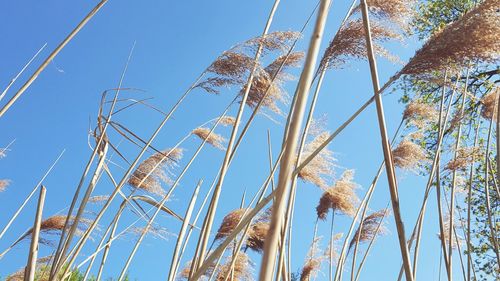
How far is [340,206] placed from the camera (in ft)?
13.4

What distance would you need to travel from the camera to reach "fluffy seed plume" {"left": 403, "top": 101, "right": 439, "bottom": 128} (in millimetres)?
3730

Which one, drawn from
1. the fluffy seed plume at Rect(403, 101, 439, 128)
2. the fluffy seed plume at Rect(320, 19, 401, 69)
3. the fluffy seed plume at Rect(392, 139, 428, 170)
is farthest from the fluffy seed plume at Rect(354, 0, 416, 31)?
the fluffy seed plume at Rect(392, 139, 428, 170)

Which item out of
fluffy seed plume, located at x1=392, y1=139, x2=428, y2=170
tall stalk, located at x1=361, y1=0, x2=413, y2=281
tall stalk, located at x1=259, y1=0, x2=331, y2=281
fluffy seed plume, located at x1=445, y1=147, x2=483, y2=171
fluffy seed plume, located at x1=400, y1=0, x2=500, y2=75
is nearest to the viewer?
tall stalk, located at x1=259, y1=0, x2=331, y2=281

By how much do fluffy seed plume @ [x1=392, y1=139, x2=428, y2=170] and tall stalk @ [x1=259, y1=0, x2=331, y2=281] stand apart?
3278 mm

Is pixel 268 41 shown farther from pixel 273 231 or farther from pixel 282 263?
pixel 273 231

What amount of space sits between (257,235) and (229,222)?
409 mm

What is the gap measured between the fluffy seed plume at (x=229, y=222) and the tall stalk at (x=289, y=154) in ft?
7.56

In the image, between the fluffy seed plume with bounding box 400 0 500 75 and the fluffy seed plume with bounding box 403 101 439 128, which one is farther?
the fluffy seed plume with bounding box 403 101 439 128

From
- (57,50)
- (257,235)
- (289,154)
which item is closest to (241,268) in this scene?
(257,235)

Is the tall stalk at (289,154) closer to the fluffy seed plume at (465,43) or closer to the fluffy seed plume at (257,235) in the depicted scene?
the fluffy seed plume at (465,43)

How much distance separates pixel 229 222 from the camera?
323cm

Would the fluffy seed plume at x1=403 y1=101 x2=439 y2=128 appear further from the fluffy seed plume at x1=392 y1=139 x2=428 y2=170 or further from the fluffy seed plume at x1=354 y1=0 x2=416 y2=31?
the fluffy seed plume at x1=354 y1=0 x2=416 y2=31

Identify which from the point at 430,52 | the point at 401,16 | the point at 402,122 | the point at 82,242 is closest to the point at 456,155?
the point at 402,122

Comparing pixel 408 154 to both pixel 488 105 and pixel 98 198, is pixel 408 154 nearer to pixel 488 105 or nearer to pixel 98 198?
pixel 488 105
